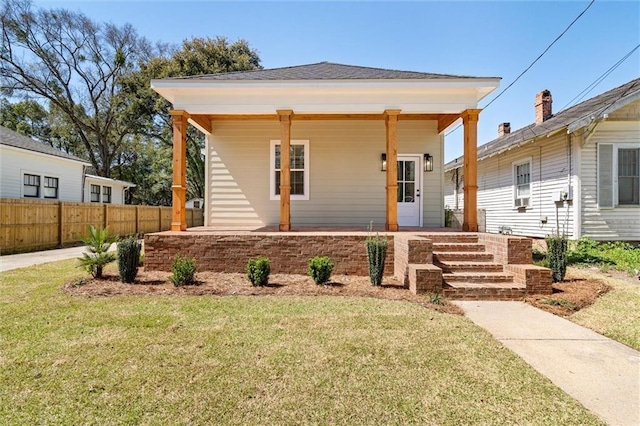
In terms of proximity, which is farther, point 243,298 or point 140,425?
point 243,298

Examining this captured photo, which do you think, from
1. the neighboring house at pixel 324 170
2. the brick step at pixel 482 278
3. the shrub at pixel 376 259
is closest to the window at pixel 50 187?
the neighboring house at pixel 324 170

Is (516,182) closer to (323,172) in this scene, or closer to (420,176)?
(420,176)

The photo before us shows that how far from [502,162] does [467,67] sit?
3.89m

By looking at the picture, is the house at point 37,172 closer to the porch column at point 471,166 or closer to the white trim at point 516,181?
the porch column at point 471,166

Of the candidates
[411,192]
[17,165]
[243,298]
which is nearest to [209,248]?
[243,298]

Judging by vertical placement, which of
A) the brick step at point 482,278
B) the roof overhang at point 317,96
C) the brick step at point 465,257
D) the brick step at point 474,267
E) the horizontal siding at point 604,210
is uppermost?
the roof overhang at point 317,96

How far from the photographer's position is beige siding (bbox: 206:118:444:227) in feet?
29.5

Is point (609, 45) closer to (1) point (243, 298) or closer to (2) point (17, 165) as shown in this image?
(1) point (243, 298)

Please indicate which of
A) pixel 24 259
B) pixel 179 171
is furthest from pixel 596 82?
pixel 24 259

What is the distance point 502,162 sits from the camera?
13031mm

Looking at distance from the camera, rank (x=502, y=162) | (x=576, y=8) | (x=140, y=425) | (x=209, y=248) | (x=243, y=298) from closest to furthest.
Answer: (x=140, y=425) → (x=243, y=298) → (x=209, y=248) → (x=576, y=8) → (x=502, y=162)

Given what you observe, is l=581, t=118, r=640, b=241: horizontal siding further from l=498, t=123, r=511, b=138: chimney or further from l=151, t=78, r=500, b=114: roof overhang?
l=498, t=123, r=511, b=138: chimney

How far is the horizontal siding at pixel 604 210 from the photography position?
29.3 ft

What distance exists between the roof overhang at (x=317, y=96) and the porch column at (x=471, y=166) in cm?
26
